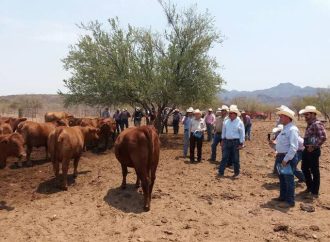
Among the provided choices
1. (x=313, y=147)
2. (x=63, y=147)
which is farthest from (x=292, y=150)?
(x=63, y=147)

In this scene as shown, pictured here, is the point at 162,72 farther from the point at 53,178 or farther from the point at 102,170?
the point at 53,178

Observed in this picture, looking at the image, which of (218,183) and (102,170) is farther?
(102,170)

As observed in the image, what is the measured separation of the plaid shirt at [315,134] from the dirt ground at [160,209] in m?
1.19

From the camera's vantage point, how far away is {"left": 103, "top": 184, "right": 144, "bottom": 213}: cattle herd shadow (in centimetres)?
748

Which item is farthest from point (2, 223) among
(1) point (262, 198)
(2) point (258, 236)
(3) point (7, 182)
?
(1) point (262, 198)

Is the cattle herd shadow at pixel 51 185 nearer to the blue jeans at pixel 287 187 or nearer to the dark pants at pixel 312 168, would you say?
the blue jeans at pixel 287 187

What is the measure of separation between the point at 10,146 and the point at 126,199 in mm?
2815

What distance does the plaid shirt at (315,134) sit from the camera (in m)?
8.33

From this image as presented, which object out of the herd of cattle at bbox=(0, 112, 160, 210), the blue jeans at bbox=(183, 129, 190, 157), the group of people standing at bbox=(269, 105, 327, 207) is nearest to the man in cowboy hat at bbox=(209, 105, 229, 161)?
the blue jeans at bbox=(183, 129, 190, 157)

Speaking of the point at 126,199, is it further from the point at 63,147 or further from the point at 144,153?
the point at 63,147

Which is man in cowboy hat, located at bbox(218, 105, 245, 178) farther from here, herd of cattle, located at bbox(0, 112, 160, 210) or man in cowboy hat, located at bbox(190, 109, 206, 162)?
herd of cattle, located at bbox(0, 112, 160, 210)

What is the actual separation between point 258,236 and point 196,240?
1009 millimetres

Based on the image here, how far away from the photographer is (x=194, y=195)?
329 inches

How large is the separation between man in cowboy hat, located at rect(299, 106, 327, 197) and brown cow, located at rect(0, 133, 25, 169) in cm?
610
